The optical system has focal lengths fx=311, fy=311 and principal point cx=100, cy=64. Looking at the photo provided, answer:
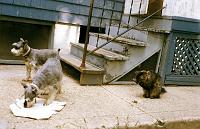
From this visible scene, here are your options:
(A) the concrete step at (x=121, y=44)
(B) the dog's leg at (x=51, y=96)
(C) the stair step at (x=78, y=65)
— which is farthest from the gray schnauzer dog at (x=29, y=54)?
(A) the concrete step at (x=121, y=44)

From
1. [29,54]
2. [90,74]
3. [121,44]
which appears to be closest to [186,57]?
[121,44]

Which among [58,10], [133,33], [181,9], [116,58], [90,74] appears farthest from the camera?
[58,10]

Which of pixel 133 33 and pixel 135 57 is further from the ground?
pixel 133 33

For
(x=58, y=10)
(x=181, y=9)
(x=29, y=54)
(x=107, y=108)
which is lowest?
(x=107, y=108)

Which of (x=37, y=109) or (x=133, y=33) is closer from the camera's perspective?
(x=37, y=109)

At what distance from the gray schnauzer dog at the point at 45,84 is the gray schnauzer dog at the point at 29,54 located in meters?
0.61

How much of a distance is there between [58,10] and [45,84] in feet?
9.18

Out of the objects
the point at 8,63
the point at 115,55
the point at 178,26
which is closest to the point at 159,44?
the point at 178,26

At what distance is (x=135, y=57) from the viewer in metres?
5.06

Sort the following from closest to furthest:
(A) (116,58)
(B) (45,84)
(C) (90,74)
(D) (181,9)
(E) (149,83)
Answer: (B) (45,84) → (E) (149,83) → (C) (90,74) → (A) (116,58) → (D) (181,9)

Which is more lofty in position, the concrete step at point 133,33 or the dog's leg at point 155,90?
the concrete step at point 133,33

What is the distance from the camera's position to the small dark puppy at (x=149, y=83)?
434cm

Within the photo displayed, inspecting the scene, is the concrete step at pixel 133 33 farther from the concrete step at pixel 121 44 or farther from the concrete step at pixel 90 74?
the concrete step at pixel 90 74

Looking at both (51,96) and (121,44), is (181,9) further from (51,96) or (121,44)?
(51,96)
